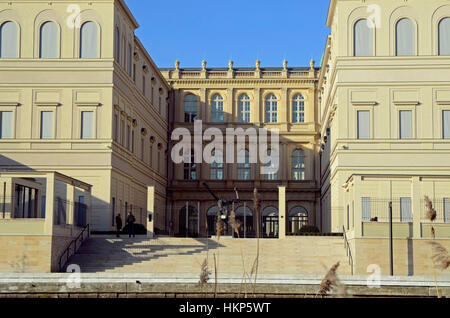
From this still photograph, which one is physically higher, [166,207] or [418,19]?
[418,19]

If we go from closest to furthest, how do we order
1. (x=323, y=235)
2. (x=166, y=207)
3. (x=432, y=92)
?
(x=323, y=235) → (x=432, y=92) → (x=166, y=207)

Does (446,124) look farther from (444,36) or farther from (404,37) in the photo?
(404,37)

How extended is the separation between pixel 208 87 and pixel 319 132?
9.79 metres

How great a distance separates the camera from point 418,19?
131ft

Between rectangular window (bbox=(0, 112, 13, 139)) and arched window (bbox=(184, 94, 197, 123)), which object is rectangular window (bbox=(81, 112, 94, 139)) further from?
arched window (bbox=(184, 94, 197, 123))

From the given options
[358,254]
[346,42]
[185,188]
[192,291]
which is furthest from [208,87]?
[192,291]

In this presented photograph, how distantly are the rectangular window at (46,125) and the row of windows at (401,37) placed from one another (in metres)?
16.8

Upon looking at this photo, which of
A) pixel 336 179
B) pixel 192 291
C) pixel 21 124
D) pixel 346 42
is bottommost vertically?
pixel 192 291

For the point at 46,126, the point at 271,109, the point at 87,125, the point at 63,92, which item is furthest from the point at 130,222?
the point at 271,109

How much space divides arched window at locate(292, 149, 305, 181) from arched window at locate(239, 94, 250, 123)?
485cm

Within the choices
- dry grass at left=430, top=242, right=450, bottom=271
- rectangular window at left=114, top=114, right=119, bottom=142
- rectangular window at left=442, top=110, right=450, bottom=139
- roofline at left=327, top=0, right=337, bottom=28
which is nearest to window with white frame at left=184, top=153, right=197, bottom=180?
roofline at left=327, top=0, right=337, bottom=28

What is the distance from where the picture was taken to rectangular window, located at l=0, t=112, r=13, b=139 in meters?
→ 40.0

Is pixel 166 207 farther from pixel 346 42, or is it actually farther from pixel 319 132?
pixel 346 42

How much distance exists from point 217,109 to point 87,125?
868 inches
